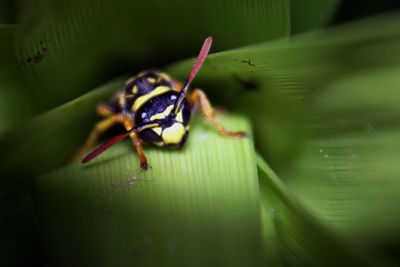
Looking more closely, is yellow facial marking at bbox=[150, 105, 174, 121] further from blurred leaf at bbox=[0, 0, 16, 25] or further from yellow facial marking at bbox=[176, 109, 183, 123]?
blurred leaf at bbox=[0, 0, 16, 25]

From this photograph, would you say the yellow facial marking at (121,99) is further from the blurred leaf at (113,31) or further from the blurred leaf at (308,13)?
the blurred leaf at (308,13)

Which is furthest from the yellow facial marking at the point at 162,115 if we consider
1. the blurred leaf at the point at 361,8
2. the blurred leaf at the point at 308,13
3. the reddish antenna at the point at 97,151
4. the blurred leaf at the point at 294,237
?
the blurred leaf at the point at 361,8

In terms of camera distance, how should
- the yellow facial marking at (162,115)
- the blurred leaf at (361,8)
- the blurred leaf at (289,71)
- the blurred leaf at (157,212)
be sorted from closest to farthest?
the blurred leaf at (289,71) < the blurred leaf at (157,212) < the yellow facial marking at (162,115) < the blurred leaf at (361,8)

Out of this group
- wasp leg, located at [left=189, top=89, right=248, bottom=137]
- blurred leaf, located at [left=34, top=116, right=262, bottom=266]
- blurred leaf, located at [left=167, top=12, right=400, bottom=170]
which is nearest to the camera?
blurred leaf, located at [left=167, top=12, right=400, bottom=170]

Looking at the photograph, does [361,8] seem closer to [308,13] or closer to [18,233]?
[308,13]

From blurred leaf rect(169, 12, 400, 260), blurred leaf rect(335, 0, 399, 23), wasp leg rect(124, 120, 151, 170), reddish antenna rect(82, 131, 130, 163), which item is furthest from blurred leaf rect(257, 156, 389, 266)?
blurred leaf rect(335, 0, 399, 23)

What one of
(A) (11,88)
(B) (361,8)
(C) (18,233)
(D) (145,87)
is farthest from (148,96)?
(B) (361,8)
